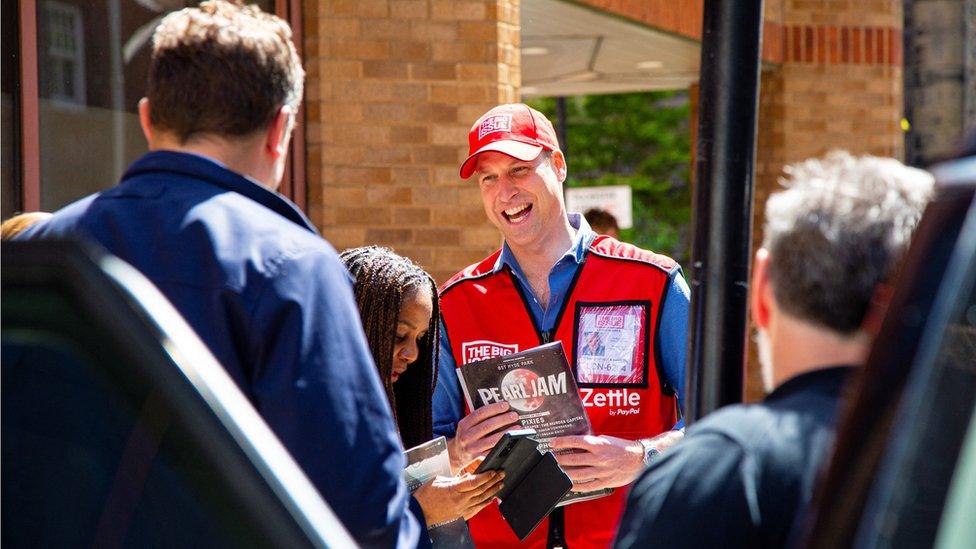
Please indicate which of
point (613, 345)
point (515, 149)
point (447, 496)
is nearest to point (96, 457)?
point (447, 496)

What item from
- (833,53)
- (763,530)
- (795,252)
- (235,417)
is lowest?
(763,530)

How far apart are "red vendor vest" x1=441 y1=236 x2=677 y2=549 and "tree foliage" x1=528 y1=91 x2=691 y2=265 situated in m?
18.5

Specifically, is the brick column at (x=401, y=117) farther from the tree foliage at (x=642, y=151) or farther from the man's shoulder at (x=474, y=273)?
the tree foliage at (x=642, y=151)

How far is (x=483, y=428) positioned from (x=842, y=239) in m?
1.82

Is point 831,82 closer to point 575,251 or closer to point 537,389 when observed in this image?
point 575,251

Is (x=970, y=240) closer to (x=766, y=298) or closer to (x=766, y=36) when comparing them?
(x=766, y=298)

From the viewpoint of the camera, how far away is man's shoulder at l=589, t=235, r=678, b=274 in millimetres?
3857

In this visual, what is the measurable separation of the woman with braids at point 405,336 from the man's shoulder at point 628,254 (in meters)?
0.61

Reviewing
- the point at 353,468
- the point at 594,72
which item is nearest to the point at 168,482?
the point at 353,468

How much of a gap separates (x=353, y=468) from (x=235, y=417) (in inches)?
18.2

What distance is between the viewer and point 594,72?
13.1 metres

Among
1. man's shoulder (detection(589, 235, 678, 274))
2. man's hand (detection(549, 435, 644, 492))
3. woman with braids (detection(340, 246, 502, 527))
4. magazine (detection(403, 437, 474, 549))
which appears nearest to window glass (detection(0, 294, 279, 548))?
magazine (detection(403, 437, 474, 549))

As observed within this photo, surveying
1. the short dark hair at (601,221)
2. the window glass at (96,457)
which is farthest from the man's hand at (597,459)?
the short dark hair at (601,221)

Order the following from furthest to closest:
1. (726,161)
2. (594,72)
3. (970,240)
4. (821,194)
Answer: (594,72) < (726,161) < (821,194) < (970,240)
